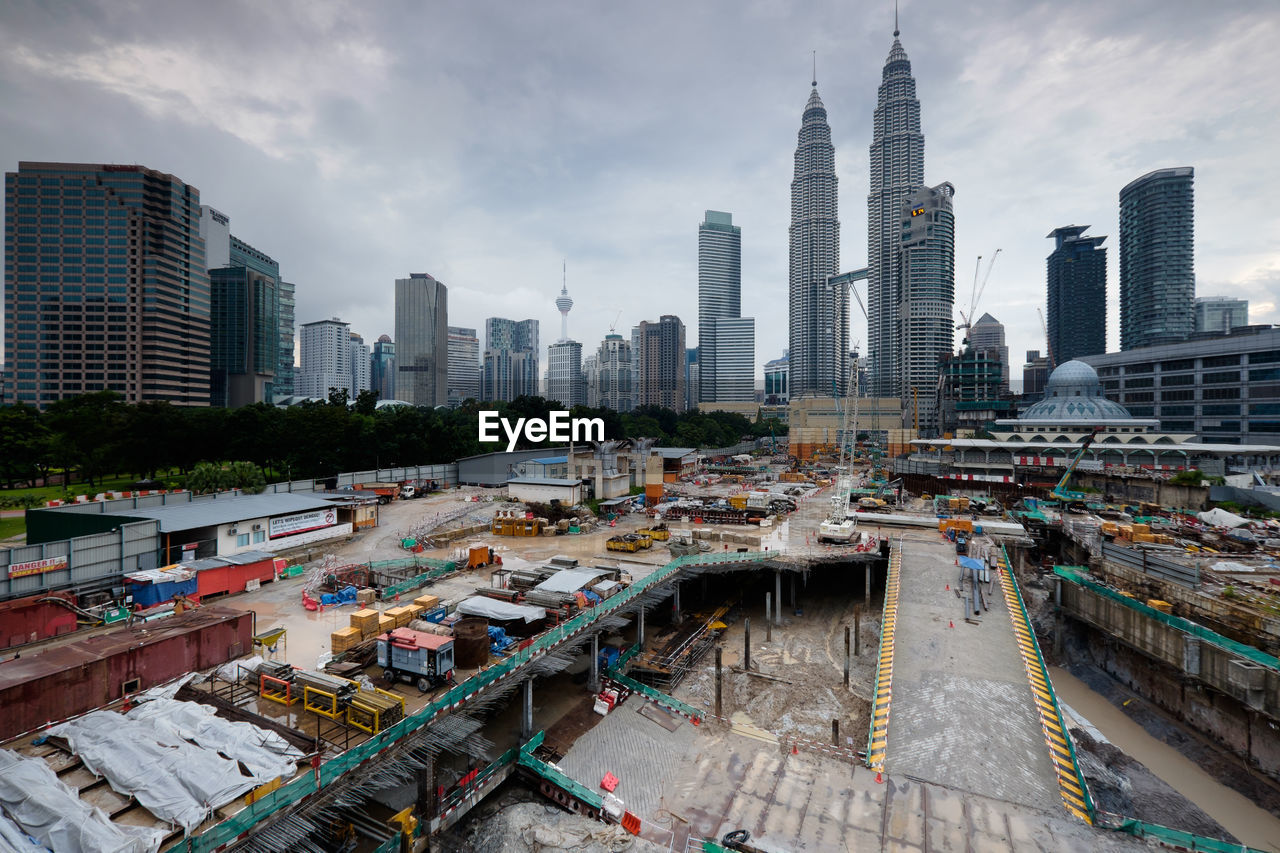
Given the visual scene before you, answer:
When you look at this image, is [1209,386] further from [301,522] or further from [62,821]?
[62,821]

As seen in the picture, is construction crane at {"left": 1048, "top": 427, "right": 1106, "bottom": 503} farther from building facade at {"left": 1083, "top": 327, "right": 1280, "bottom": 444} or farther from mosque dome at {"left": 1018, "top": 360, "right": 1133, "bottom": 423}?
building facade at {"left": 1083, "top": 327, "right": 1280, "bottom": 444}

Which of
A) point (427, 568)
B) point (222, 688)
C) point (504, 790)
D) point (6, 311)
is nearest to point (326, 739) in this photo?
point (222, 688)

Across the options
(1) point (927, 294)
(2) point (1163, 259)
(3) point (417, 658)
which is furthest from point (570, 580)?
(2) point (1163, 259)

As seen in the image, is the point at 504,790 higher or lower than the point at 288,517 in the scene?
lower

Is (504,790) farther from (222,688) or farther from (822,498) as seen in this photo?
(822,498)

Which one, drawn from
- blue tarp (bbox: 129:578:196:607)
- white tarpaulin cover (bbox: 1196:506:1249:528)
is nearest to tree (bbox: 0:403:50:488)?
blue tarp (bbox: 129:578:196:607)
